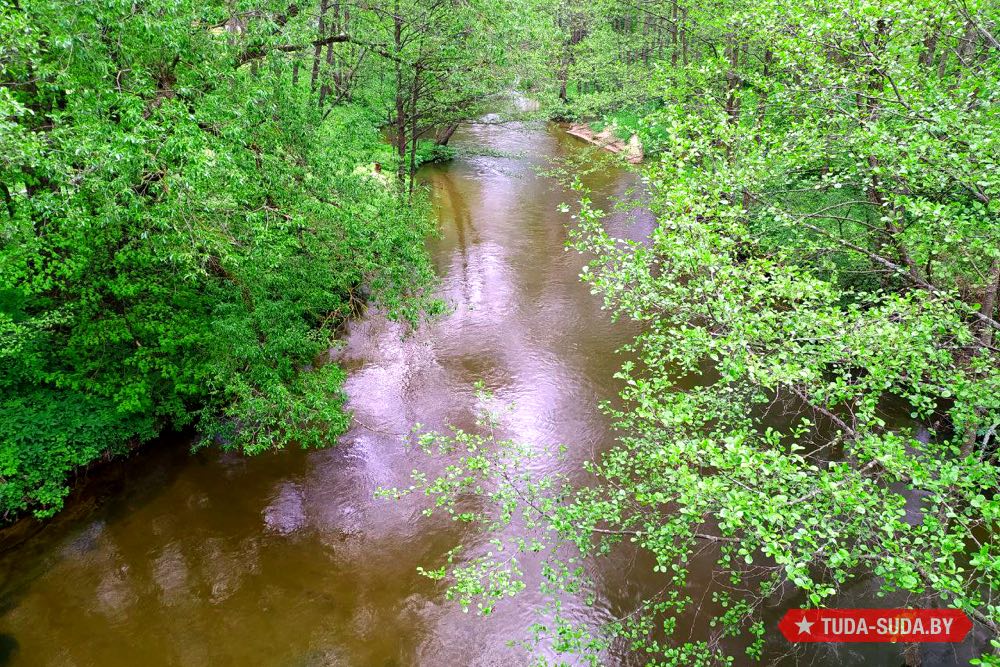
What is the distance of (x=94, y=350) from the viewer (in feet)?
35.0

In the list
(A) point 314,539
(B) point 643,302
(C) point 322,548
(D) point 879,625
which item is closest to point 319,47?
(A) point 314,539

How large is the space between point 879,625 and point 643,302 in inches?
236

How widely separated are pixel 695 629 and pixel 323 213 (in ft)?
32.1

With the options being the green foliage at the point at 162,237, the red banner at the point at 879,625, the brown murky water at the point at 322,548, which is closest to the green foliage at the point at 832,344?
the red banner at the point at 879,625

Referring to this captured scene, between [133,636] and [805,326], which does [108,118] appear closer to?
[133,636]

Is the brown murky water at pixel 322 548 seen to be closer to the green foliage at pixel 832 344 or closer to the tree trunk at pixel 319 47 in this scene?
the green foliage at pixel 832 344

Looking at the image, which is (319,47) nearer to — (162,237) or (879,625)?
(162,237)

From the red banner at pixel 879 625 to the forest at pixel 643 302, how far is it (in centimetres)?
66

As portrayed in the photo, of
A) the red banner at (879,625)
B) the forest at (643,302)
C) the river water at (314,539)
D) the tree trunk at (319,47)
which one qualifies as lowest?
the river water at (314,539)

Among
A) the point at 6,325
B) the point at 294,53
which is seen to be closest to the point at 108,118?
the point at 6,325

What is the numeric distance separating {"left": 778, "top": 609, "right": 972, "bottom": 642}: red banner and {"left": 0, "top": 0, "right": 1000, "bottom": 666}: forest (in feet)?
2.18

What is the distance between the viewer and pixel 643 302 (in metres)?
6.69

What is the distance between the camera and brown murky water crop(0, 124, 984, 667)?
9102mm

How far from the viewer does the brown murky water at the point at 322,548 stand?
29.9 feet
